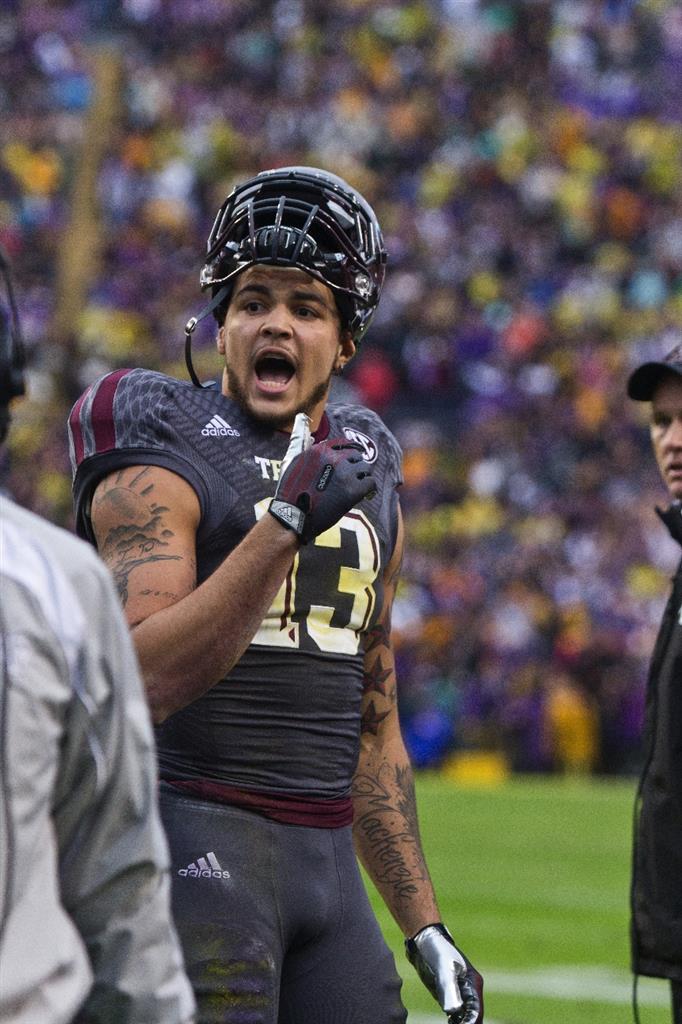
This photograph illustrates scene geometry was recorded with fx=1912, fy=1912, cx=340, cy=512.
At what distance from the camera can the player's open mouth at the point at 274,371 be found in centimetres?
320

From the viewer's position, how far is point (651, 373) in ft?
13.7

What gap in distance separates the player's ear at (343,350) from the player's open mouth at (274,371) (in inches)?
5.4

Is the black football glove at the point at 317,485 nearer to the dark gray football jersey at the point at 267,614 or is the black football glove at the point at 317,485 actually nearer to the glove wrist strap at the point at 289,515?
the glove wrist strap at the point at 289,515

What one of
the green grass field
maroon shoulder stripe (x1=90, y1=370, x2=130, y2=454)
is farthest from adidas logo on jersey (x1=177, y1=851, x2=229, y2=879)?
the green grass field

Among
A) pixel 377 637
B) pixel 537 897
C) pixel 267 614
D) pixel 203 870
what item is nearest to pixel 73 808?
pixel 203 870

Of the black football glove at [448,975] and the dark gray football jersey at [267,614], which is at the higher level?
the dark gray football jersey at [267,614]

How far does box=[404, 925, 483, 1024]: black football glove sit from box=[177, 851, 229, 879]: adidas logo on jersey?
49 cm

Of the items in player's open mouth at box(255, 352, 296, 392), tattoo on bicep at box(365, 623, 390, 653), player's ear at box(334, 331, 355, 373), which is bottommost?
tattoo on bicep at box(365, 623, 390, 653)

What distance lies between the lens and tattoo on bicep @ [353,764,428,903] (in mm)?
3396

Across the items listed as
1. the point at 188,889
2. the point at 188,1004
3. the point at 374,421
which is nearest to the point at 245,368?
the point at 374,421

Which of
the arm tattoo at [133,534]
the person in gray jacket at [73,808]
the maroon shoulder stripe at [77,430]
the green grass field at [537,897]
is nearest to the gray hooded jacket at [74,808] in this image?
the person in gray jacket at [73,808]

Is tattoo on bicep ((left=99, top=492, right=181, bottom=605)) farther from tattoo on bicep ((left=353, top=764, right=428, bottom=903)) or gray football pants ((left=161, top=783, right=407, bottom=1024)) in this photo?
tattoo on bicep ((left=353, top=764, right=428, bottom=903))

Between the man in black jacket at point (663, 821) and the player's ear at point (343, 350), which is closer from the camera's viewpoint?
the player's ear at point (343, 350)

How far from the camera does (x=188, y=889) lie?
294 centimetres
